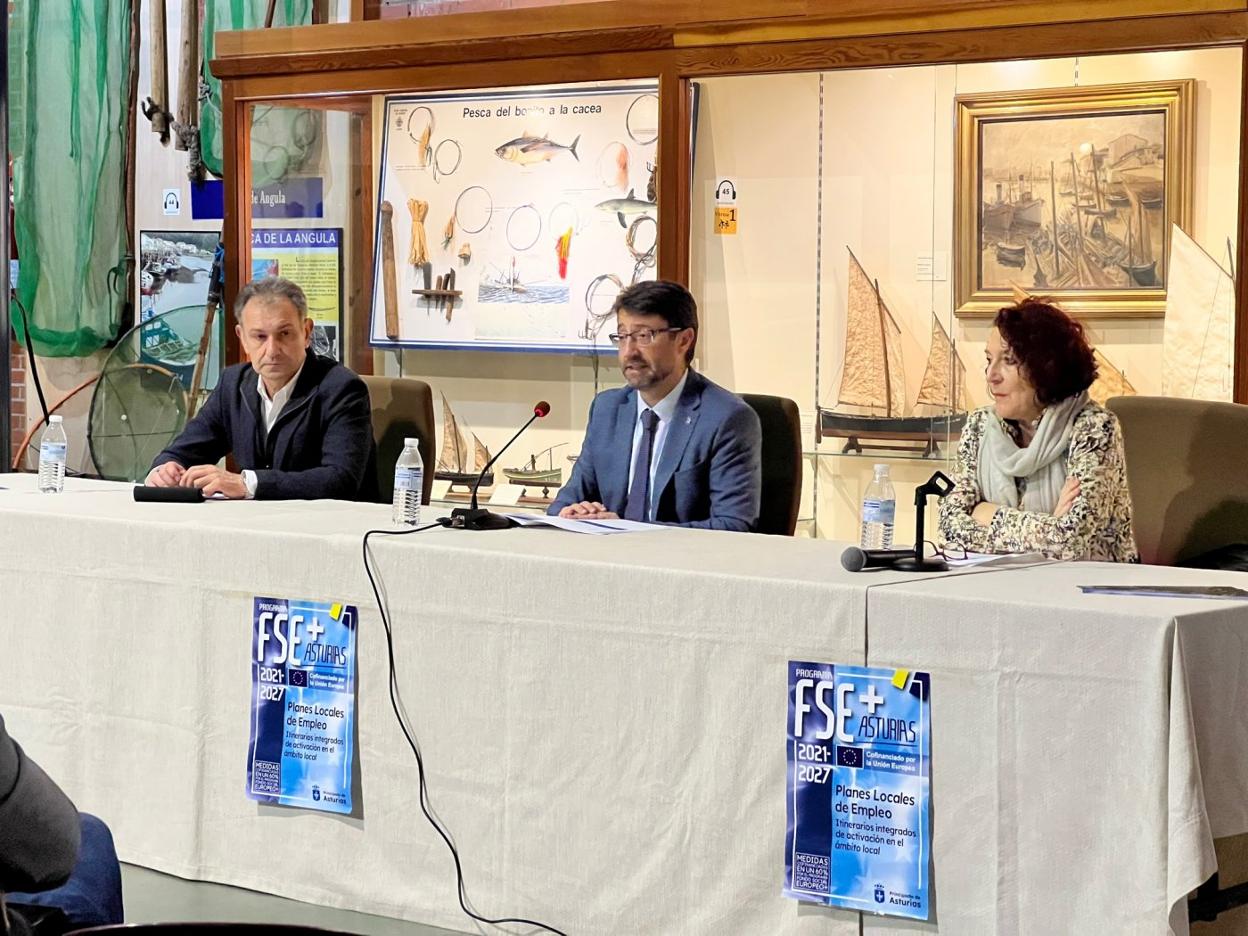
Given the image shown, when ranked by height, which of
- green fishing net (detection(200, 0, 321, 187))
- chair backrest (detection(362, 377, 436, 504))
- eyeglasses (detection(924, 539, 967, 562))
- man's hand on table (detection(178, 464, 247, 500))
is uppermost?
green fishing net (detection(200, 0, 321, 187))

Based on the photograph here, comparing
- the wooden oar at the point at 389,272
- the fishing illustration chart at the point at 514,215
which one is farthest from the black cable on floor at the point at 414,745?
the wooden oar at the point at 389,272

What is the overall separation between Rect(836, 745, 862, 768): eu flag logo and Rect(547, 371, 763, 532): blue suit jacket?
129 centimetres

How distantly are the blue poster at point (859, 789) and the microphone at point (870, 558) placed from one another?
0.69 feet

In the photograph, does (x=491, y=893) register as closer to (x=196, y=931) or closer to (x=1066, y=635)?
(x=1066, y=635)

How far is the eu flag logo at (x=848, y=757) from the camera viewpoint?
2.54m

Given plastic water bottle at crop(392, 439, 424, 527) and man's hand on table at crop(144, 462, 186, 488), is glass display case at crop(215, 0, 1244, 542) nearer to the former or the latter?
man's hand on table at crop(144, 462, 186, 488)

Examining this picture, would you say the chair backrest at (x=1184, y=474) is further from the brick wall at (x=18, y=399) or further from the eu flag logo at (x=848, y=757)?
the brick wall at (x=18, y=399)

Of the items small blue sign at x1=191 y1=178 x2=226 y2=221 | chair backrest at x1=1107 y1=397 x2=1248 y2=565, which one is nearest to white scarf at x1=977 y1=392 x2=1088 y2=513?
chair backrest at x1=1107 y1=397 x2=1248 y2=565

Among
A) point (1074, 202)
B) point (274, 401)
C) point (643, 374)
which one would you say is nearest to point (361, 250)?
point (274, 401)

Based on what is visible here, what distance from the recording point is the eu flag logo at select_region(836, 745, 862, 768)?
2539mm

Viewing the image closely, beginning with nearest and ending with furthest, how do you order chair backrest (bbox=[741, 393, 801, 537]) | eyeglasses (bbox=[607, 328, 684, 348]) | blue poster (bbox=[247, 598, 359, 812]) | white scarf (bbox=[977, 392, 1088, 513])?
blue poster (bbox=[247, 598, 359, 812]), white scarf (bbox=[977, 392, 1088, 513]), eyeglasses (bbox=[607, 328, 684, 348]), chair backrest (bbox=[741, 393, 801, 537])

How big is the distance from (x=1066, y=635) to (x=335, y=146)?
389 centimetres

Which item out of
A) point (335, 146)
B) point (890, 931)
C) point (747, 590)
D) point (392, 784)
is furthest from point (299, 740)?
point (335, 146)

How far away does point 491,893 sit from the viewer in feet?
9.59
